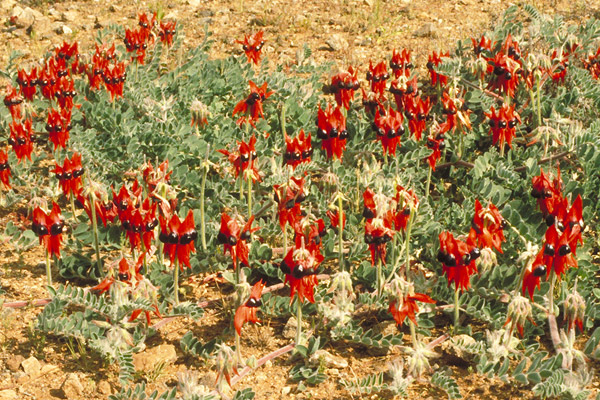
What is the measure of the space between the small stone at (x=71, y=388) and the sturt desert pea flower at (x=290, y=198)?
106 centimetres

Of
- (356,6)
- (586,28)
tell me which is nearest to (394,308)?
(586,28)

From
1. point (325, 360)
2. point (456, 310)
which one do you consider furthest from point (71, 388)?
point (456, 310)

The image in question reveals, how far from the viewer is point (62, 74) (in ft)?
16.5

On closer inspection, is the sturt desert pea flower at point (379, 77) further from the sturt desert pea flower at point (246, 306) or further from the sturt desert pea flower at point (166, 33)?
the sturt desert pea flower at point (246, 306)

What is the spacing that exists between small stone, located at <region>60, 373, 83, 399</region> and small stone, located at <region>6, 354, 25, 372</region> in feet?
0.83

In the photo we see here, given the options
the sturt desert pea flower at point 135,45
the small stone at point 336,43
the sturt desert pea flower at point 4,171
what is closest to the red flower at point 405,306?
the sturt desert pea flower at point 4,171

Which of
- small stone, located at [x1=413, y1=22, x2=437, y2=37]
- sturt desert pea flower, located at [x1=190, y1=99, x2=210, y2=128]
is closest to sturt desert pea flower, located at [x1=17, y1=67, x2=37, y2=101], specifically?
sturt desert pea flower, located at [x1=190, y1=99, x2=210, y2=128]

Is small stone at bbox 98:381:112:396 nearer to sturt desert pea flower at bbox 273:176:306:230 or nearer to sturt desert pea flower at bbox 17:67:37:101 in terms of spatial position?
sturt desert pea flower at bbox 273:176:306:230

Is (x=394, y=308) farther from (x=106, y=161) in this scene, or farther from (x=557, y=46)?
(x=557, y=46)

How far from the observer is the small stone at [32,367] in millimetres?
3207

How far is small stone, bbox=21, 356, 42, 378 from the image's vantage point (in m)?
3.21

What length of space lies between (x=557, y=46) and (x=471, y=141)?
1.32 metres

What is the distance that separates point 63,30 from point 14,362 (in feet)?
15.0

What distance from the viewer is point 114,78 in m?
5.03
